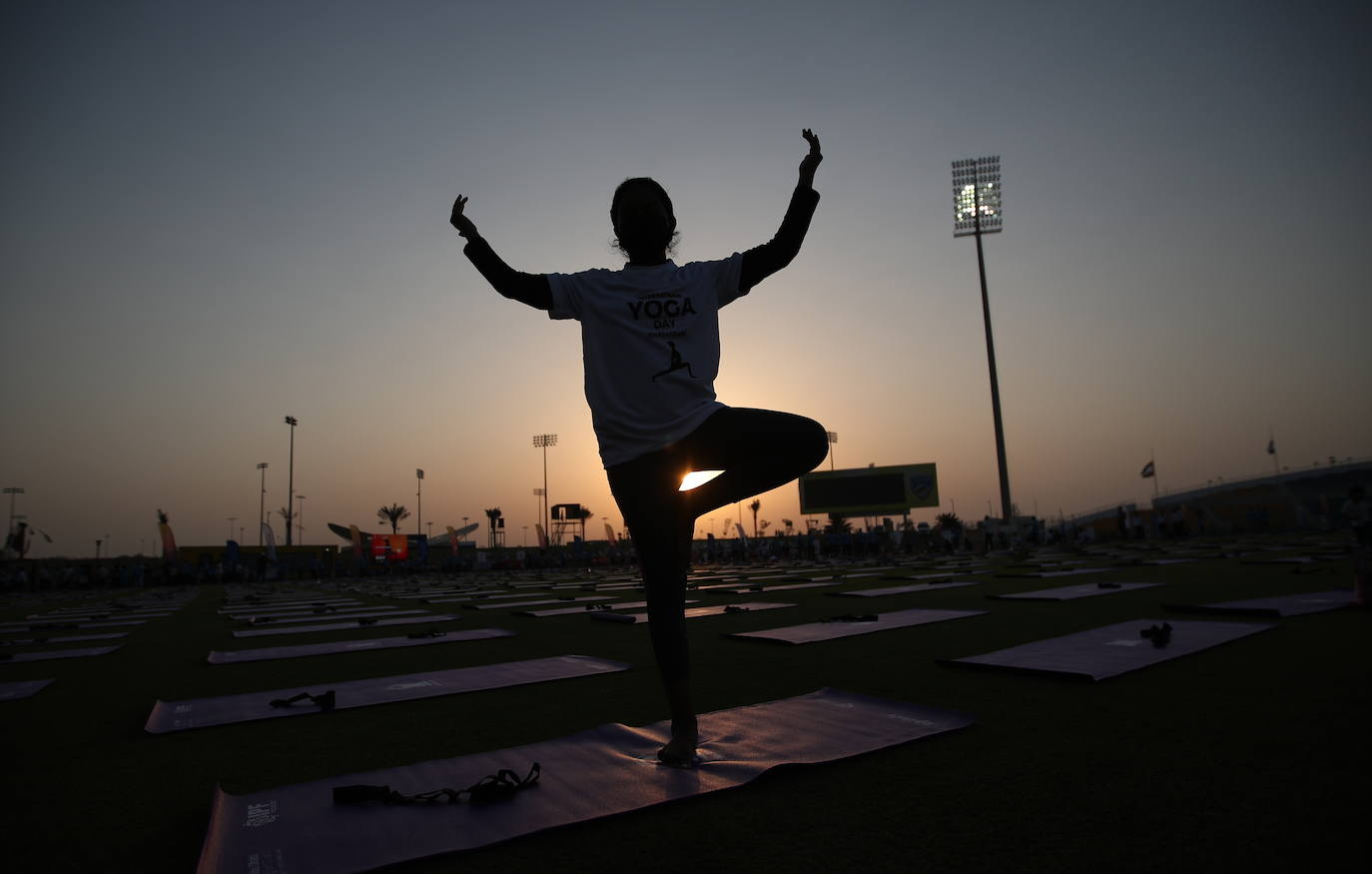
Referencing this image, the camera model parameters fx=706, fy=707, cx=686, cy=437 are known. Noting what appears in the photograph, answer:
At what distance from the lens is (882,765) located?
2129 mm

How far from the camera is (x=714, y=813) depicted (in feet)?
5.94

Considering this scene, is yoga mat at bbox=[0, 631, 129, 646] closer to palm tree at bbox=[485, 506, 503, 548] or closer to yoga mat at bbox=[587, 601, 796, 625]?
yoga mat at bbox=[587, 601, 796, 625]

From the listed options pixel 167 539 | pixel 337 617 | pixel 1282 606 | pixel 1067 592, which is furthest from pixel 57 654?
pixel 167 539

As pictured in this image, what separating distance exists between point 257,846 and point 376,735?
4.02 ft

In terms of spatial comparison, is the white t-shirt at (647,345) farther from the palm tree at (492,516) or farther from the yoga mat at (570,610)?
the palm tree at (492,516)

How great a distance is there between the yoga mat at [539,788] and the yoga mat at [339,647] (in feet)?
12.9

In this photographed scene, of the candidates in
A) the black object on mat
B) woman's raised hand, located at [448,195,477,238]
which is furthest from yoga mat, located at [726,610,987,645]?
the black object on mat

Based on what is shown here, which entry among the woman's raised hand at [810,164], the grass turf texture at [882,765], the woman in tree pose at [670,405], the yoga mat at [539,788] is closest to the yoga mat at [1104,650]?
the grass turf texture at [882,765]

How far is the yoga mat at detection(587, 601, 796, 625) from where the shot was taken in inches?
285

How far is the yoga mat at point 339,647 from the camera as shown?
5.52 meters

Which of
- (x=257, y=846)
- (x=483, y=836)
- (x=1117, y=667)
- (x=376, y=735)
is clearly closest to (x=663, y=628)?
(x=483, y=836)

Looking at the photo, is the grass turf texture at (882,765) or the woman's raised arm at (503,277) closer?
the grass turf texture at (882,765)

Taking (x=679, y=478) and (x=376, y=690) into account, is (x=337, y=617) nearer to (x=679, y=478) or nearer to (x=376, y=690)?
(x=376, y=690)

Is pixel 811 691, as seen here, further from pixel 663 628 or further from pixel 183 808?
pixel 183 808
